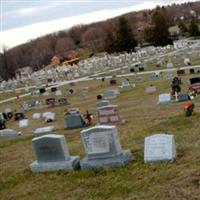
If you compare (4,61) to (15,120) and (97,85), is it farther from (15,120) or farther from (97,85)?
(15,120)

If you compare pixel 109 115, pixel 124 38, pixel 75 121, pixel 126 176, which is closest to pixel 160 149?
pixel 126 176

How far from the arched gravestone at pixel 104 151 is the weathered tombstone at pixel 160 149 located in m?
0.65

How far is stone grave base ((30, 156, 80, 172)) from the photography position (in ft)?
41.8

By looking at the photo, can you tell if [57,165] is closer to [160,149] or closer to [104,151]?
[104,151]

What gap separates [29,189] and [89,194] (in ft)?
6.37

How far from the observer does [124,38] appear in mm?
88500

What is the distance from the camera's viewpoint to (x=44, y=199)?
11.1 metres

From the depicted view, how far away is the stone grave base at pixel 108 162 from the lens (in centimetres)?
1224

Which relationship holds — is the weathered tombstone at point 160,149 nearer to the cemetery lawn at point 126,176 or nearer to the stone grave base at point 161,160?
the stone grave base at point 161,160

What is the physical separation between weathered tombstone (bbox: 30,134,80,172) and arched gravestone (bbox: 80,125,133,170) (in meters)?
0.42

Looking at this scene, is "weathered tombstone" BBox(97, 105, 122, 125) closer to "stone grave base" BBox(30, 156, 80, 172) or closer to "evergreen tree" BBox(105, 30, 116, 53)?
"stone grave base" BBox(30, 156, 80, 172)

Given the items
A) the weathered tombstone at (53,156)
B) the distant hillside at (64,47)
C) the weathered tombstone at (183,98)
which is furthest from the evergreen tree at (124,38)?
the weathered tombstone at (53,156)

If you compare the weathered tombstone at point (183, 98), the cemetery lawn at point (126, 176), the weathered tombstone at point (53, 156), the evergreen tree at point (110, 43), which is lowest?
the weathered tombstone at point (183, 98)

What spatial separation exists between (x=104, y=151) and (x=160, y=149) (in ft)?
4.93
